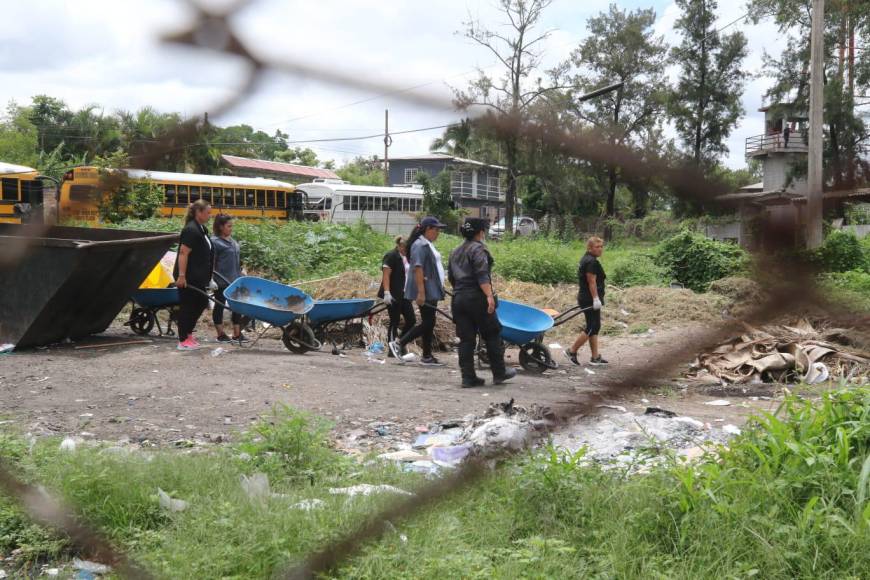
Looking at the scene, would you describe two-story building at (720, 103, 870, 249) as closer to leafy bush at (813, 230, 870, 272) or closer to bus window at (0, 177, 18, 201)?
leafy bush at (813, 230, 870, 272)

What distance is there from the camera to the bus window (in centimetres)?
74

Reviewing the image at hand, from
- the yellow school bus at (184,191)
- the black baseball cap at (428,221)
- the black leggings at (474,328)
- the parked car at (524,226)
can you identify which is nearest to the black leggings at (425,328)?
the black leggings at (474,328)

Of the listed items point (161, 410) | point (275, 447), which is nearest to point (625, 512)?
point (275, 447)

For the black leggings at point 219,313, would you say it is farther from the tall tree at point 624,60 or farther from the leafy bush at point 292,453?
the tall tree at point 624,60

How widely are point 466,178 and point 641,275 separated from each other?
A: 13.2 meters

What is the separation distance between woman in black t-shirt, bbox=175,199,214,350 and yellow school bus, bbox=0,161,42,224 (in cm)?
562

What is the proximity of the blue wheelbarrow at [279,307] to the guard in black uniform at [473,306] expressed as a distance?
6.19ft

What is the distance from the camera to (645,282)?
1334cm

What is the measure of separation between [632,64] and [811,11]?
127 millimetres

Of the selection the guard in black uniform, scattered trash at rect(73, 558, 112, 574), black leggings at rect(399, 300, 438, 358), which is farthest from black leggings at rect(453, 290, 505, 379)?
scattered trash at rect(73, 558, 112, 574)

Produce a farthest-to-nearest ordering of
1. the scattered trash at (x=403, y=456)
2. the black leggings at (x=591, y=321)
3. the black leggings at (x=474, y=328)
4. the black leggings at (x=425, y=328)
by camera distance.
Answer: the black leggings at (x=425, y=328)
the black leggings at (x=591, y=321)
the black leggings at (x=474, y=328)
the scattered trash at (x=403, y=456)

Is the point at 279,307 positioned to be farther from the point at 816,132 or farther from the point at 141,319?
Answer: the point at 816,132

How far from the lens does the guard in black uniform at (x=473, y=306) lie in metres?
4.86

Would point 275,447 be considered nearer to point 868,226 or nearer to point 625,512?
point 625,512
